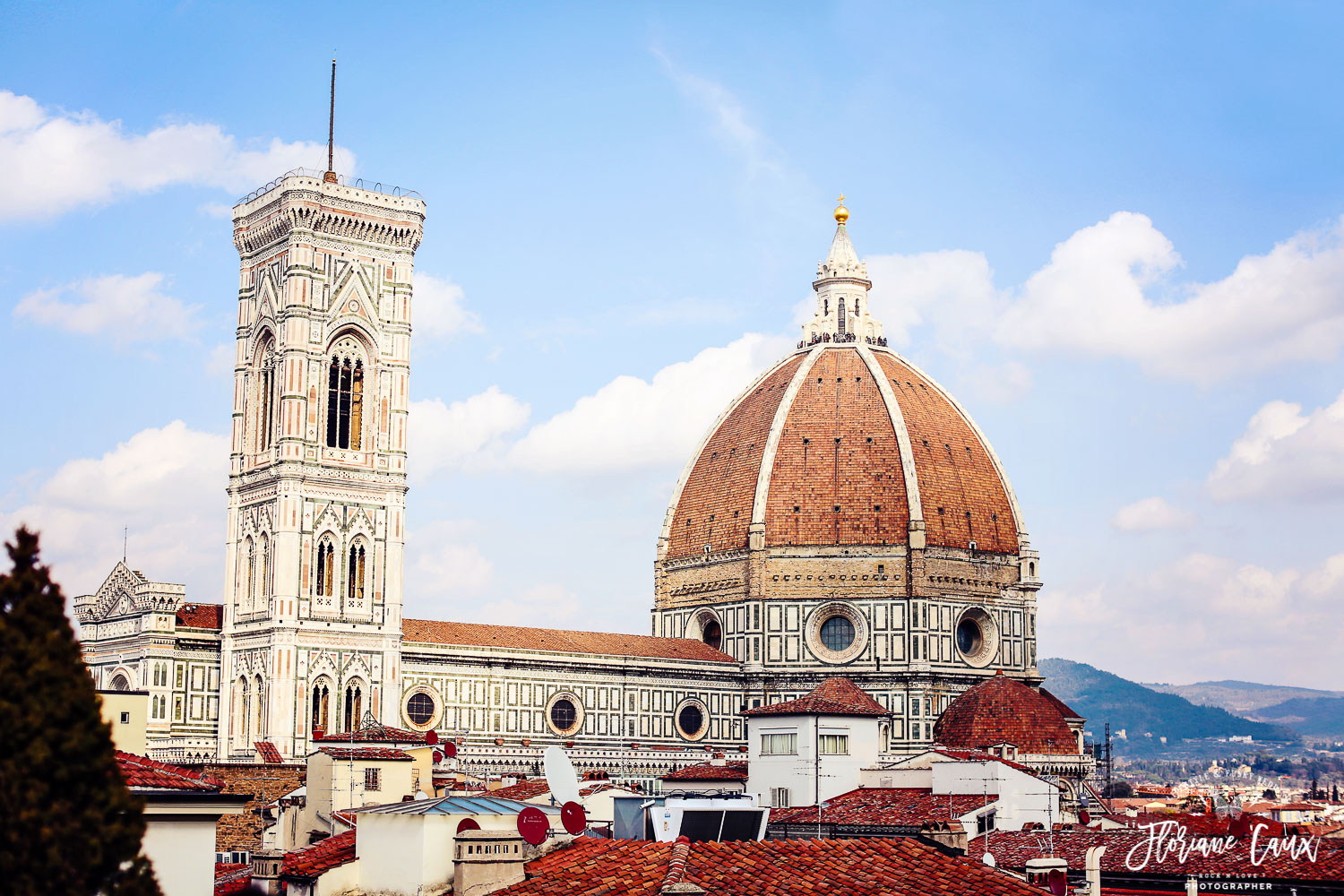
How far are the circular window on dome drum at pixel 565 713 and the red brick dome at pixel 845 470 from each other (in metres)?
14.4

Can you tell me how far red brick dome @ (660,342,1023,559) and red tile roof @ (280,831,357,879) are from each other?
6103cm

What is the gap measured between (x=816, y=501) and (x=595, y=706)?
1609 cm

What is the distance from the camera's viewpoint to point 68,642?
12711mm

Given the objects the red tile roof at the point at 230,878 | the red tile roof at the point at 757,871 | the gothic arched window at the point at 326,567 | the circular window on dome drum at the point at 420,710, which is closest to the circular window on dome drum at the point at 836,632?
the circular window on dome drum at the point at 420,710

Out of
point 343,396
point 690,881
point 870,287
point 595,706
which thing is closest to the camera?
point 690,881

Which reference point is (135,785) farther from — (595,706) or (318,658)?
(595,706)

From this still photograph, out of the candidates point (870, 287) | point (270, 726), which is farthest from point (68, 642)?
point (870, 287)

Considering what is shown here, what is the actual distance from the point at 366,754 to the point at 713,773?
22.4 m

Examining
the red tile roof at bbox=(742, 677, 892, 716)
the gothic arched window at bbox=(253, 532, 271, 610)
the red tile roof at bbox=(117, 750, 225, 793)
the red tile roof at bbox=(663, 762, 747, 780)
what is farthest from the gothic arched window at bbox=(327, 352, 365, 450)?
the red tile roof at bbox=(117, 750, 225, 793)

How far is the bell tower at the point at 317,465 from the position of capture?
221 feet

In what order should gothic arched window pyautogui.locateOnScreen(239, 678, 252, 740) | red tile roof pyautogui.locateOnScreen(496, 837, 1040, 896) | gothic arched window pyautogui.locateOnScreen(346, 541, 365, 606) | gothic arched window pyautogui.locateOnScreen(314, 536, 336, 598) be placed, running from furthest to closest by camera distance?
gothic arched window pyautogui.locateOnScreen(346, 541, 365, 606) → gothic arched window pyautogui.locateOnScreen(314, 536, 336, 598) → gothic arched window pyautogui.locateOnScreen(239, 678, 252, 740) → red tile roof pyautogui.locateOnScreen(496, 837, 1040, 896)

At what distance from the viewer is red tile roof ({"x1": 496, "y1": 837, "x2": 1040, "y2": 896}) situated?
20594 mm

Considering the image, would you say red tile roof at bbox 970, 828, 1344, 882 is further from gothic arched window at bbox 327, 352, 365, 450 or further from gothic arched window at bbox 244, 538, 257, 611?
gothic arched window at bbox 327, 352, 365, 450

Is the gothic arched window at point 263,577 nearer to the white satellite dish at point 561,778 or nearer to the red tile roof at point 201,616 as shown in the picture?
the red tile roof at point 201,616
